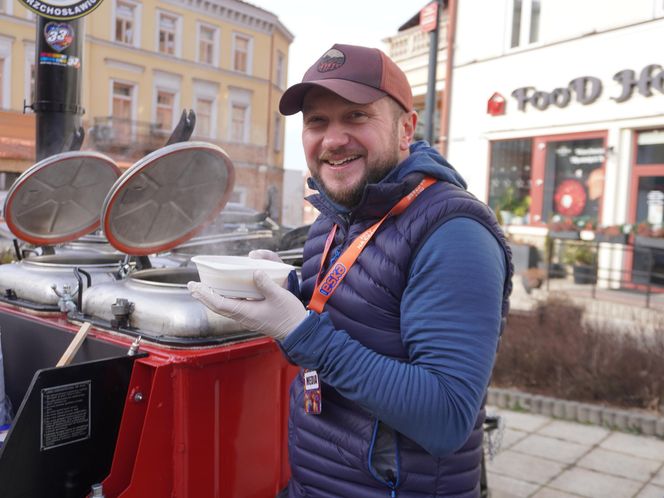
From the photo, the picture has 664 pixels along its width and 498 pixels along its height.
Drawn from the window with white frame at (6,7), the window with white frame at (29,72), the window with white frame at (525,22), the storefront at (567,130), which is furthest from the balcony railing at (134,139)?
the window with white frame at (525,22)

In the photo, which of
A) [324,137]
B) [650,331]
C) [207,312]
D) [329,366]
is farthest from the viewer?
[650,331]

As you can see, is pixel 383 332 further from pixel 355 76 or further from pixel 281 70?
pixel 281 70

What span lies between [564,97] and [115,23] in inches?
382

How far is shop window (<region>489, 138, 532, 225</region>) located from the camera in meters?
12.6

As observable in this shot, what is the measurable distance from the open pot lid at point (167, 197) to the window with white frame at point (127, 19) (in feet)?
5.64

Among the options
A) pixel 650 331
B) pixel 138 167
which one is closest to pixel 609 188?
pixel 650 331

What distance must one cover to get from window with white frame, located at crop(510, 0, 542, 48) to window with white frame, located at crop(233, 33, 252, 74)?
9.38 meters

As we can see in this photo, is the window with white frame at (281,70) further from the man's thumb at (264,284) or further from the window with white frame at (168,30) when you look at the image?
the man's thumb at (264,284)

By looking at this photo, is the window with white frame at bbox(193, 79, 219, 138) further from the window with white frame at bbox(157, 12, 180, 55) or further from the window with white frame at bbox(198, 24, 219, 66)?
the window with white frame at bbox(157, 12, 180, 55)

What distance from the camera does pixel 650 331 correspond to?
5121 mm

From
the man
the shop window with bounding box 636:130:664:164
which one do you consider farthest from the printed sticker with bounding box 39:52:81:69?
the shop window with bounding box 636:130:664:164

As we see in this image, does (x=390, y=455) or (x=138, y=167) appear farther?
(x=138, y=167)

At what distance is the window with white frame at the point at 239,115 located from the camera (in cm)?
475

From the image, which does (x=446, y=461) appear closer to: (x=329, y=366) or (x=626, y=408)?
(x=329, y=366)
